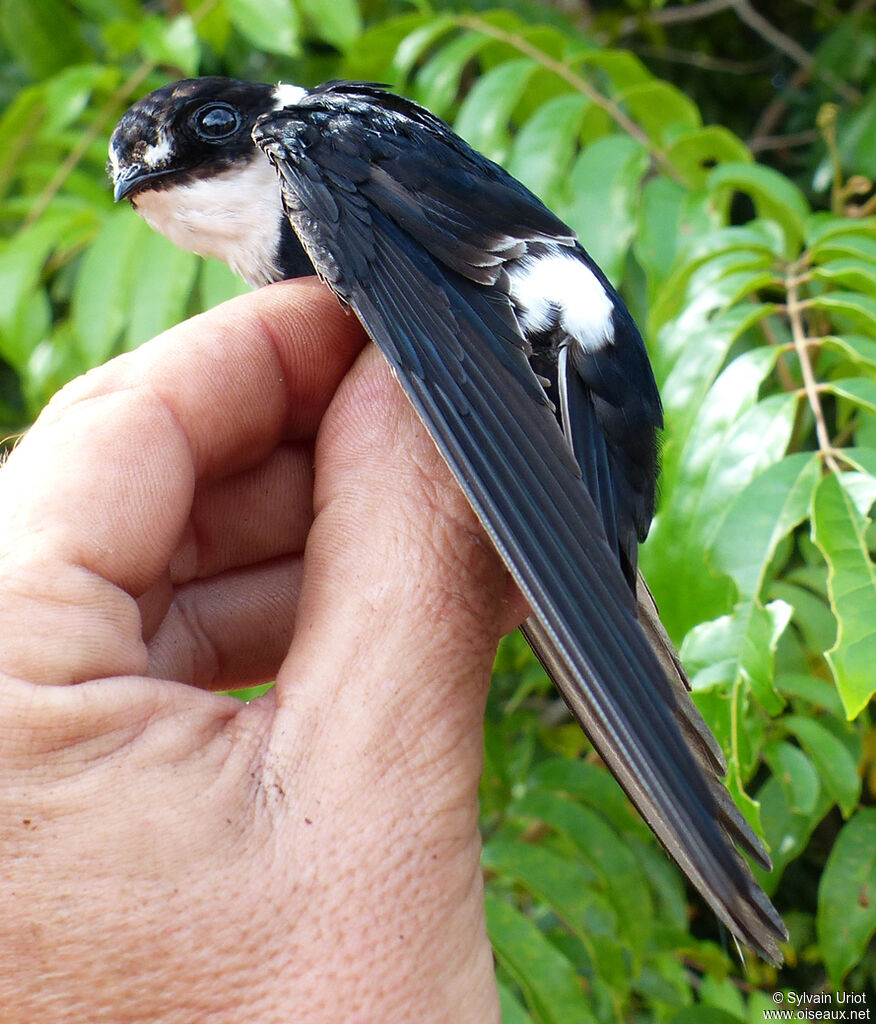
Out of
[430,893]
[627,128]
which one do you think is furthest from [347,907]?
[627,128]

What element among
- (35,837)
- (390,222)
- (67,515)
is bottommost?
(35,837)

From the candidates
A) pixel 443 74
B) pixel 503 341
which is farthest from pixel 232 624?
pixel 443 74

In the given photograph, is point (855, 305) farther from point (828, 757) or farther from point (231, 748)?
point (231, 748)

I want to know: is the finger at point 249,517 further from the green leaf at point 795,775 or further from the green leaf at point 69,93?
the green leaf at point 69,93

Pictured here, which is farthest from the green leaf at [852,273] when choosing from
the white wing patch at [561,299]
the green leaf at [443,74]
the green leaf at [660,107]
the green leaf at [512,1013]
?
the green leaf at [512,1013]

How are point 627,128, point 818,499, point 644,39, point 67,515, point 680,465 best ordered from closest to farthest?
point 67,515, point 818,499, point 680,465, point 627,128, point 644,39

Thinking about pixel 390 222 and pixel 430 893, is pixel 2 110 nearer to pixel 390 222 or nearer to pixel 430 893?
pixel 390 222
